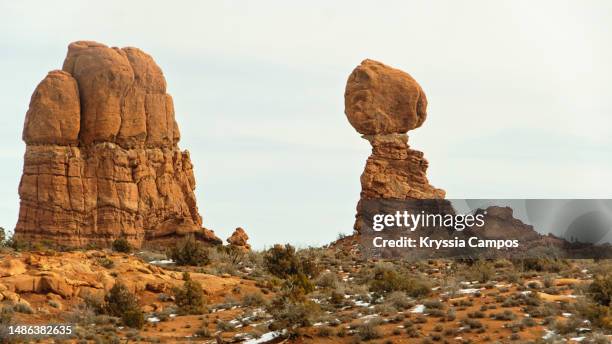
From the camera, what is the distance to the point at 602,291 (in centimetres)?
3444

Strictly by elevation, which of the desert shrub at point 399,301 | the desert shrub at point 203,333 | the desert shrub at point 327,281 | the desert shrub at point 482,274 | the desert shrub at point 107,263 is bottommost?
the desert shrub at point 203,333

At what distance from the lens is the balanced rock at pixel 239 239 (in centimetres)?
6494

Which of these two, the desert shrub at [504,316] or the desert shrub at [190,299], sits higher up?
the desert shrub at [190,299]

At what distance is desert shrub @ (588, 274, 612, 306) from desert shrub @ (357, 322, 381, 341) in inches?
289

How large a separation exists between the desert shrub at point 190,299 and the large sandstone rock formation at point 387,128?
21.0 m

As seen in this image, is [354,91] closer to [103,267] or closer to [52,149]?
[52,149]

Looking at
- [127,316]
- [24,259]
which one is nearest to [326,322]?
[127,316]

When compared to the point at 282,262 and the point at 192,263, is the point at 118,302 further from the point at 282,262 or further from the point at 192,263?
the point at 282,262

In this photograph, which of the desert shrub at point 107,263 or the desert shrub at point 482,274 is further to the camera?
the desert shrub at point 107,263

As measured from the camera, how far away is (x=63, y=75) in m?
63.7

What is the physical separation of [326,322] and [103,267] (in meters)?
14.9

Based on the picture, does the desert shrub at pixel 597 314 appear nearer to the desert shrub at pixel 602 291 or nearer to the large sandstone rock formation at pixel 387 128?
the desert shrub at pixel 602 291

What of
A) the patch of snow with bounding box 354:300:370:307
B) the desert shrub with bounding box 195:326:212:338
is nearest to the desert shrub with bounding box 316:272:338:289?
the patch of snow with bounding box 354:300:370:307

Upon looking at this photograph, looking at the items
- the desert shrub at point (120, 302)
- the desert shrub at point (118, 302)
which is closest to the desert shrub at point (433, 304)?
the desert shrub at point (120, 302)
